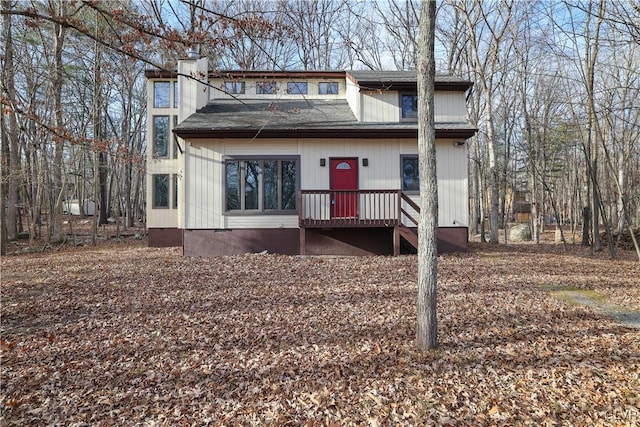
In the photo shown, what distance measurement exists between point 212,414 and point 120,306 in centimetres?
360

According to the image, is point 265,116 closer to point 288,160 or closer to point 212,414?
point 288,160

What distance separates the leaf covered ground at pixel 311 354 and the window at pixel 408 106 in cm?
576

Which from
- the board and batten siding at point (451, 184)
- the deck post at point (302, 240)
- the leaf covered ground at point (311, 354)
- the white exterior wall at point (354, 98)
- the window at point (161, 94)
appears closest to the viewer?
the leaf covered ground at point (311, 354)

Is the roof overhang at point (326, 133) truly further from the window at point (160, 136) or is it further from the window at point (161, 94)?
the window at point (161, 94)

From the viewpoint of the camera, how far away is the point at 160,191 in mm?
14031

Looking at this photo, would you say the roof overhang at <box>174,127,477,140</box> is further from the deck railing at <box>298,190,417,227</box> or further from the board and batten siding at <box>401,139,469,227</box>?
the deck railing at <box>298,190,417,227</box>

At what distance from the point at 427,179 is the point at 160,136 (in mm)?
13187

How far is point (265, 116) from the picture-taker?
11.1m

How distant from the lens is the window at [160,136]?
1411 cm

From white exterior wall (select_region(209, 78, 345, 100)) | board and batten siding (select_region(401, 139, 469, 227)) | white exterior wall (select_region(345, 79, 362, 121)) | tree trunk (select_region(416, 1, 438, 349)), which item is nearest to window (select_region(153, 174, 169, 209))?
white exterior wall (select_region(209, 78, 345, 100))

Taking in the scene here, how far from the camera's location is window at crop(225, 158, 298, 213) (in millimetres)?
10336

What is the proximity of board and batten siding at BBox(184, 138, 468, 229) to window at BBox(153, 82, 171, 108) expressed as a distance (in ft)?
16.9

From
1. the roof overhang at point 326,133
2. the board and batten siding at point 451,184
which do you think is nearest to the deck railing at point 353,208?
the board and batten siding at point 451,184

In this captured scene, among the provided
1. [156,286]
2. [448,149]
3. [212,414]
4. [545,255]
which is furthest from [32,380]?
[545,255]
